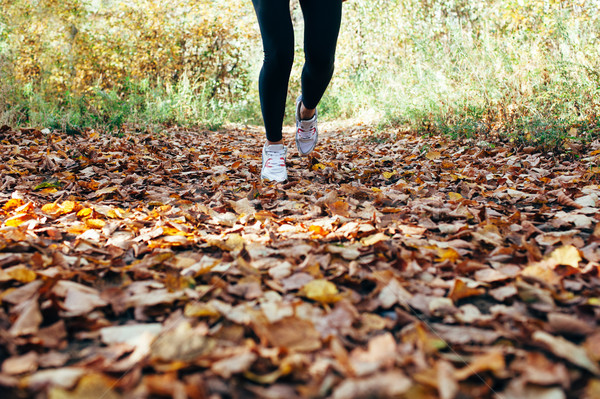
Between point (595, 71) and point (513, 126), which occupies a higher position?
point (595, 71)

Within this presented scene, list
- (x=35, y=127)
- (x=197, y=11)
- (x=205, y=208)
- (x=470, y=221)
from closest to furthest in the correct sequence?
(x=470, y=221)
(x=205, y=208)
(x=35, y=127)
(x=197, y=11)

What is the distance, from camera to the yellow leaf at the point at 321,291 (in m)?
1.00

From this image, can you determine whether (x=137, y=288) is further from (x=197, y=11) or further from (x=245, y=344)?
(x=197, y=11)

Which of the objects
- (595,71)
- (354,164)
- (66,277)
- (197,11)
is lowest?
(354,164)

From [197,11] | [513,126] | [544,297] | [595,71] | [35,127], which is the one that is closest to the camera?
[544,297]

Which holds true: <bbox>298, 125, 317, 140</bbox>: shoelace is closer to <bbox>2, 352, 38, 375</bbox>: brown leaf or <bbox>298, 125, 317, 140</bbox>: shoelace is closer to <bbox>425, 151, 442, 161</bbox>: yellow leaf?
<bbox>425, 151, 442, 161</bbox>: yellow leaf

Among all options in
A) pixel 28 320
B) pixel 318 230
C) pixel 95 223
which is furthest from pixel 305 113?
pixel 28 320

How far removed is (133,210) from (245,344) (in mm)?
1243

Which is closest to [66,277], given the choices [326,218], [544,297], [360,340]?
[360,340]

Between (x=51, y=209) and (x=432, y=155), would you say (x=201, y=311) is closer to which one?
(x=51, y=209)

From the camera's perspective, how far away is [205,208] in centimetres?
185

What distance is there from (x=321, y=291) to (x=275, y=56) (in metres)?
→ 1.53

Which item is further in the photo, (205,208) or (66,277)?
(205,208)

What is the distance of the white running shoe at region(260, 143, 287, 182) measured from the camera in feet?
8.12
